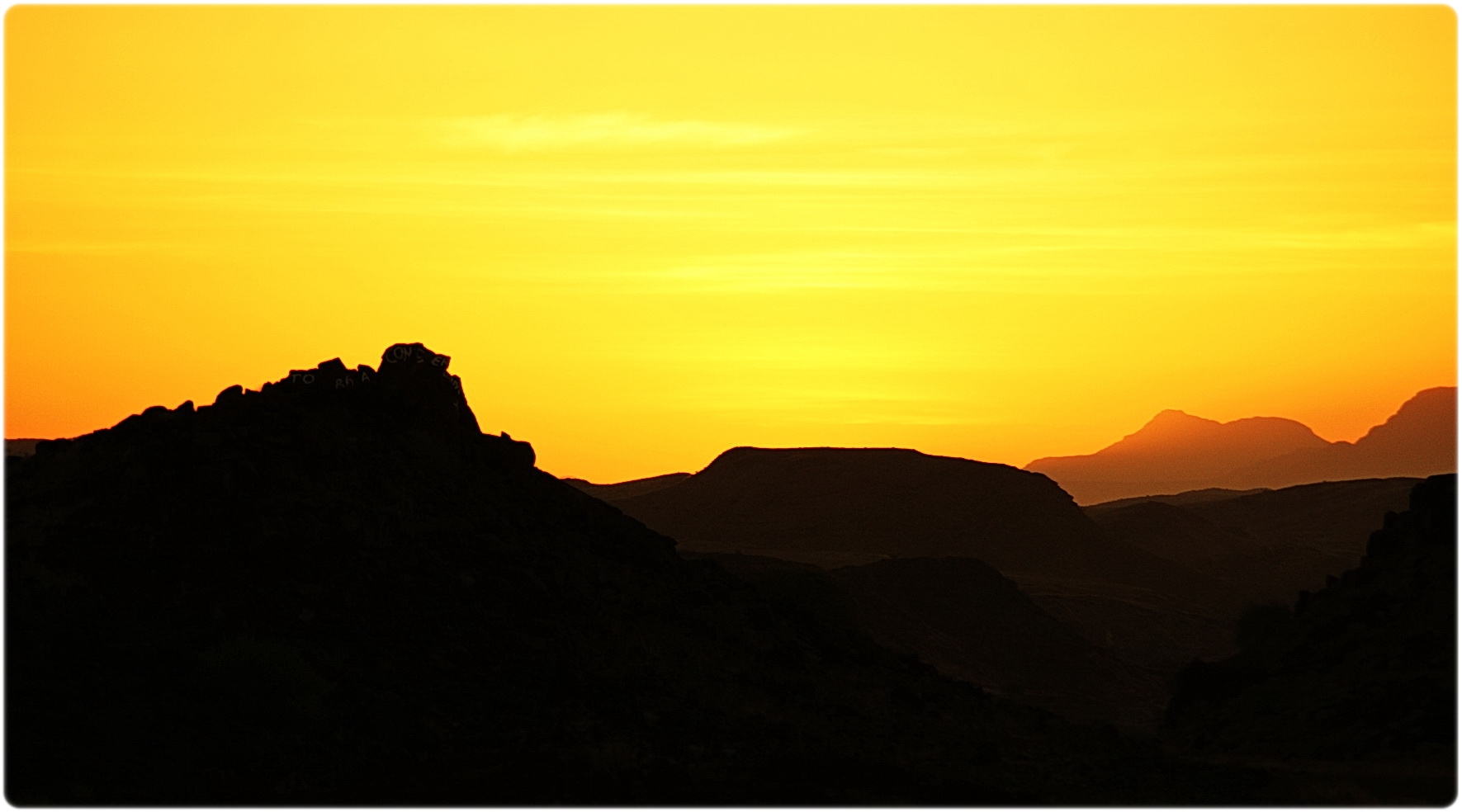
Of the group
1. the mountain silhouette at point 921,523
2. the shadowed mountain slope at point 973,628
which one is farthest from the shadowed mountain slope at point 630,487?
the shadowed mountain slope at point 973,628

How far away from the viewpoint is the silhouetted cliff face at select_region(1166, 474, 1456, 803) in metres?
36.7

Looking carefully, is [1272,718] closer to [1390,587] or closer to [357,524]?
[1390,587]

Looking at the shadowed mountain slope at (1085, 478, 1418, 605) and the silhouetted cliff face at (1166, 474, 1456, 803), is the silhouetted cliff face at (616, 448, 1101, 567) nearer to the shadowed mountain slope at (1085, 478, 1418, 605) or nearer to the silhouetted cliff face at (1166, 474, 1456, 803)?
the shadowed mountain slope at (1085, 478, 1418, 605)

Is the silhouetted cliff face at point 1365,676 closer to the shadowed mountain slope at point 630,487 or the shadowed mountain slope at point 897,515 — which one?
the shadowed mountain slope at point 897,515

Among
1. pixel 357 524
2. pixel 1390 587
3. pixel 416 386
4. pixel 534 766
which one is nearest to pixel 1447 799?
pixel 1390 587

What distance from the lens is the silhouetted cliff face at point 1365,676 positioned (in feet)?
120

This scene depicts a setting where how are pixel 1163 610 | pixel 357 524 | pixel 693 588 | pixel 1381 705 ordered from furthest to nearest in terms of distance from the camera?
pixel 1163 610 < pixel 693 588 < pixel 357 524 < pixel 1381 705

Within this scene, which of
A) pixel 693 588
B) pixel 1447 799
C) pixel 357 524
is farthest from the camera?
pixel 693 588

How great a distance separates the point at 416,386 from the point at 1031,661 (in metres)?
31.5

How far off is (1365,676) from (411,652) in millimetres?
22399

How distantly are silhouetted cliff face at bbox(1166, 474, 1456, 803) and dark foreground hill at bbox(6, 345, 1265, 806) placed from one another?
283 cm

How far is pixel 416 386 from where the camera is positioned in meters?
49.0

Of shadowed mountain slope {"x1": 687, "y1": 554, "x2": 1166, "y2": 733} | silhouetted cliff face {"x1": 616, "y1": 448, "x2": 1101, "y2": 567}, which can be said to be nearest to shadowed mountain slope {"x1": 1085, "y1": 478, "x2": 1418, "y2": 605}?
silhouetted cliff face {"x1": 616, "y1": 448, "x2": 1101, "y2": 567}

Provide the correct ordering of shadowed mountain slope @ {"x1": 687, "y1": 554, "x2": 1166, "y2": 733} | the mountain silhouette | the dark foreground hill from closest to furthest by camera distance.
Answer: the dark foreground hill
shadowed mountain slope @ {"x1": 687, "y1": 554, "x2": 1166, "y2": 733}
the mountain silhouette
